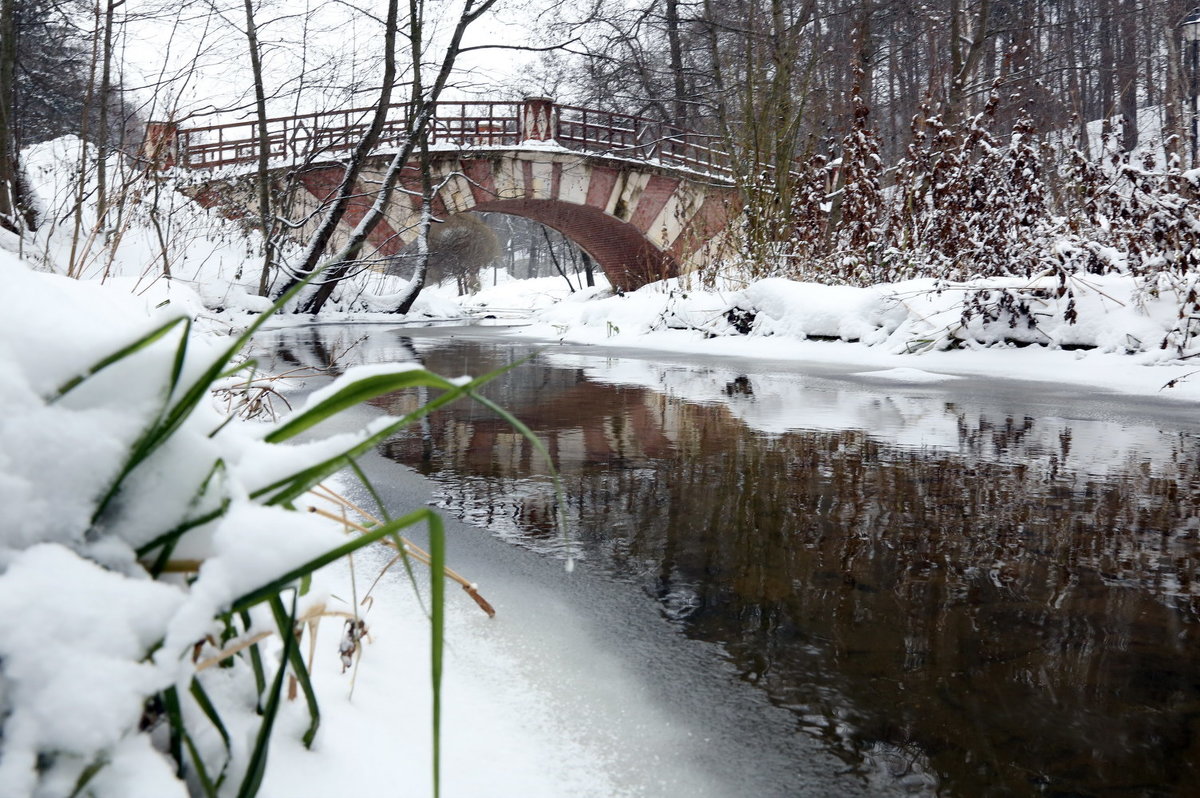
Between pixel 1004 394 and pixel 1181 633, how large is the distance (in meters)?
3.51

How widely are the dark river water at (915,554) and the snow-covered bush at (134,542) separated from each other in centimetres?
45

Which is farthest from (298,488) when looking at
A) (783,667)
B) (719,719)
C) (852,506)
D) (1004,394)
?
(1004,394)

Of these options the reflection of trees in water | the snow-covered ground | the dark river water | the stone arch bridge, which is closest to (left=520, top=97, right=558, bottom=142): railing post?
the stone arch bridge

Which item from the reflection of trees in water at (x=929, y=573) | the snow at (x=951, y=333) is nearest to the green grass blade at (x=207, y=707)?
the reflection of trees in water at (x=929, y=573)

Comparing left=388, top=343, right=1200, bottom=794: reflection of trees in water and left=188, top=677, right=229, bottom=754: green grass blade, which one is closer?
left=188, top=677, right=229, bottom=754: green grass blade

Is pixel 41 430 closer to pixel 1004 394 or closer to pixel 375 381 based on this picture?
A: pixel 375 381

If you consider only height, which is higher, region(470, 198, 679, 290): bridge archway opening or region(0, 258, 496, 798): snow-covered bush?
region(470, 198, 679, 290): bridge archway opening

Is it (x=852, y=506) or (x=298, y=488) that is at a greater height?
(x=298, y=488)

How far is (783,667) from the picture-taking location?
1397 millimetres

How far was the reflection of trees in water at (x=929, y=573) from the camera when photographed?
3.99 feet

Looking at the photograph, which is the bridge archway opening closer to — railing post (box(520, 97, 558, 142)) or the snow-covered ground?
railing post (box(520, 97, 558, 142))

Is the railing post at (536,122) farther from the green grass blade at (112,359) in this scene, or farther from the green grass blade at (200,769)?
the green grass blade at (200,769)

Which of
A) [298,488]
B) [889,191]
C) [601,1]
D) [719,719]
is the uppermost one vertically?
[601,1]

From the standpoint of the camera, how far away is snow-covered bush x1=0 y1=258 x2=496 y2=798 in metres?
0.62
